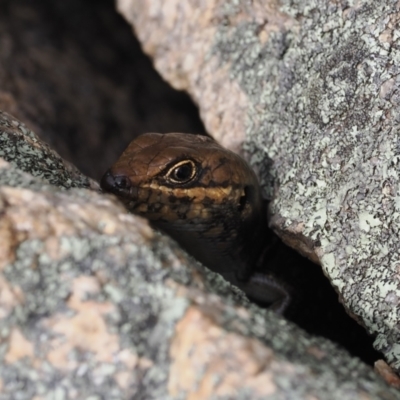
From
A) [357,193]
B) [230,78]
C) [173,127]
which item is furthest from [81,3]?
[357,193]

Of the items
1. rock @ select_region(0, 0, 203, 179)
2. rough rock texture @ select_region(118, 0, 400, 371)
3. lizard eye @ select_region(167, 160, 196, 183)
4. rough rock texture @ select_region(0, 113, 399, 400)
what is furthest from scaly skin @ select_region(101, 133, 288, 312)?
rock @ select_region(0, 0, 203, 179)

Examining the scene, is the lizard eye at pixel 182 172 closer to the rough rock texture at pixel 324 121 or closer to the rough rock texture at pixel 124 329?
the rough rock texture at pixel 324 121

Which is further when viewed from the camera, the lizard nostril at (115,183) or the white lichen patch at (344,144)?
the lizard nostril at (115,183)

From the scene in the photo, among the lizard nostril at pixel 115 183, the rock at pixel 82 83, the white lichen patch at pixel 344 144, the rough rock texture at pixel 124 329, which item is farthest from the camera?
the rock at pixel 82 83

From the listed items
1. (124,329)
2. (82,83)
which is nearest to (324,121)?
(124,329)

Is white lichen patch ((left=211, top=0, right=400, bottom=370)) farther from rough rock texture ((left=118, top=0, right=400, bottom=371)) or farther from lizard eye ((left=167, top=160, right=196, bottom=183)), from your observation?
lizard eye ((left=167, top=160, right=196, bottom=183))

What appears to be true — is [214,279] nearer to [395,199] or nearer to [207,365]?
[207,365]

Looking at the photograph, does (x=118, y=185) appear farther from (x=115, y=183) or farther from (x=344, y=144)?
(x=344, y=144)

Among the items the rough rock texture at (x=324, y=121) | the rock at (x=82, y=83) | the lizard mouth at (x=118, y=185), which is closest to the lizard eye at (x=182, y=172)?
the lizard mouth at (x=118, y=185)
